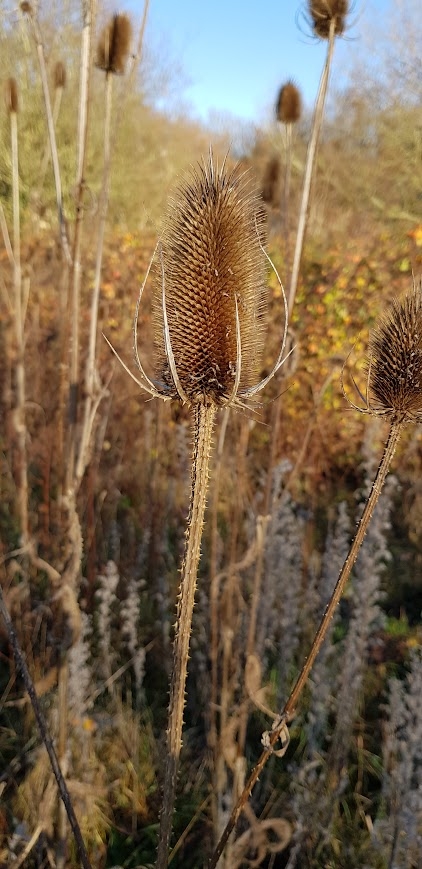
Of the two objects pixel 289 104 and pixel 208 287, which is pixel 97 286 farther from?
pixel 289 104

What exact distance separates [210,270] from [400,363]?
427 mm

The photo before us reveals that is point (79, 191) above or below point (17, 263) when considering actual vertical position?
above

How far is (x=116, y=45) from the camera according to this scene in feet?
6.54

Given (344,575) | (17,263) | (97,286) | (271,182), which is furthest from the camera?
(271,182)

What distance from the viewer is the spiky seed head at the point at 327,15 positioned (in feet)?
5.70

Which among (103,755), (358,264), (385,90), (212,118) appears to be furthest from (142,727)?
(212,118)

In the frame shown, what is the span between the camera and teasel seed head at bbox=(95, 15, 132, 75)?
198cm

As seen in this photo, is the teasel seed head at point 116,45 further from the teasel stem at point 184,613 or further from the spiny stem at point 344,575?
the spiny stem at point 344,575

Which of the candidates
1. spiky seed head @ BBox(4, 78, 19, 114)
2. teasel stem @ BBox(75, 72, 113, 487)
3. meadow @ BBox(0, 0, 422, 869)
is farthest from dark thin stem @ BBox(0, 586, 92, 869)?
spiky seed head @ BBox(4, 78, 19, 114)

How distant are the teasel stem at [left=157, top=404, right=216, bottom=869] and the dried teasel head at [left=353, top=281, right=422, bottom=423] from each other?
32 cm

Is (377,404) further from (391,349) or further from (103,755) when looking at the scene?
(103,755)

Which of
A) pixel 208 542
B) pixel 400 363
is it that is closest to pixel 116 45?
pixel 400 363

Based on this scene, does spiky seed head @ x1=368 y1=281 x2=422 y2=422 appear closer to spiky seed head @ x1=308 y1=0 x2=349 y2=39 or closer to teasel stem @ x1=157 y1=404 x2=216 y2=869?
teasel stem @ x1=157 y1=404 x2=216 y2=869

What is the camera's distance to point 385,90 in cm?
1223
